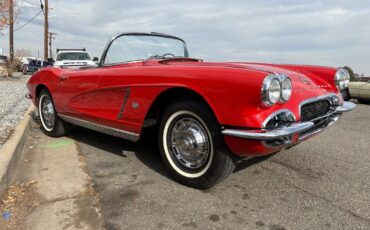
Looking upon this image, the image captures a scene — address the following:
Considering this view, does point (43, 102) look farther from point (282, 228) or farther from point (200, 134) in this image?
point (282, 228)

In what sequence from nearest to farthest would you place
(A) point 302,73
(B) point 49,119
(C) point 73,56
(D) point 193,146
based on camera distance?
(D) point 193,146 → (A) point 302,73 → (B) point 49,119 → (C) point 73,56

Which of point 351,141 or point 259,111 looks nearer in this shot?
point 259,111

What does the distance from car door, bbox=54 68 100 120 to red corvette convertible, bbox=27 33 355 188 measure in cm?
1

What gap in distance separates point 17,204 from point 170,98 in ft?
5.17

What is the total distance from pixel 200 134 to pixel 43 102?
11.0ft

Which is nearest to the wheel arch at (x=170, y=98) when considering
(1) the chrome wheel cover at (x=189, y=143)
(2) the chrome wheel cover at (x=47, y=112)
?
(1) the chrome wheel cover at (x=189, y=143)

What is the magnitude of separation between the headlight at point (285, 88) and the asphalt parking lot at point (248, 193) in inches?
32.8

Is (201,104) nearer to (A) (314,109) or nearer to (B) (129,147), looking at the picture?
(A) (314,109)

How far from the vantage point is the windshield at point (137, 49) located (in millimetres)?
4484

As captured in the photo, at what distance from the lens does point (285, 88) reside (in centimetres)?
295

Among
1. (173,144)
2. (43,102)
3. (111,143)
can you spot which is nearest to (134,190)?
(173,144)

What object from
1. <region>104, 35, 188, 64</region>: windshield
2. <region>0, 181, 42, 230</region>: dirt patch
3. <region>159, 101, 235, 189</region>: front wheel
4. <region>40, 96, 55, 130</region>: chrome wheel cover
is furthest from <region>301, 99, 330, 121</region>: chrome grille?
<region>40, 96, 55, 130</region>: chrome wheel cover

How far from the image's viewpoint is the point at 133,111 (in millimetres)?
3615

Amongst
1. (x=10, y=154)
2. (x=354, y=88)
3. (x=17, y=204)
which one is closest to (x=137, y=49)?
(x=10, y=154)
